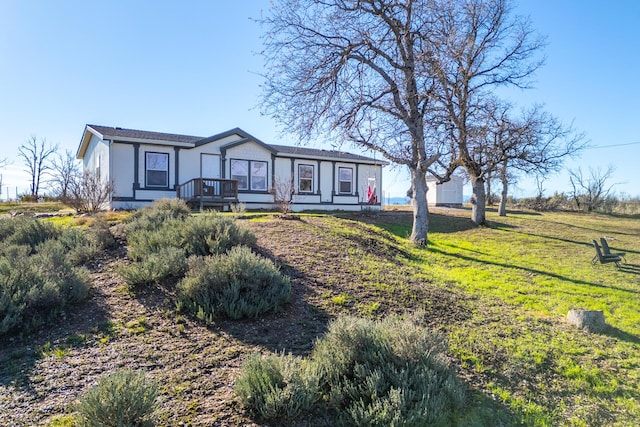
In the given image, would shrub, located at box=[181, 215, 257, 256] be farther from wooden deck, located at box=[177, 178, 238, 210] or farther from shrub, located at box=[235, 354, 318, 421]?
wooden deck, located at box=[177, 178, 238, 210]

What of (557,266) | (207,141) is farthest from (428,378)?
(207,141)

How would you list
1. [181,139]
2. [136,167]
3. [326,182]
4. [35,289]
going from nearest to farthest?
[35,289]
[136,167]
[181,139]
[326,182]

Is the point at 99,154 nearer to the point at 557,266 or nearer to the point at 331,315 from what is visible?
the point at 331,315

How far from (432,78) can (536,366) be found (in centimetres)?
850

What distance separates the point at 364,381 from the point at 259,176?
16499 millimetres

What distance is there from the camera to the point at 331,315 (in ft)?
15.5

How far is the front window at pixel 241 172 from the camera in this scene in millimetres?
18359

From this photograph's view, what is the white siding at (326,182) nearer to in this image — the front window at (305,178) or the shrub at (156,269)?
the front window at (305,178)

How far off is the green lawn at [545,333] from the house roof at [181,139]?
7491 mm

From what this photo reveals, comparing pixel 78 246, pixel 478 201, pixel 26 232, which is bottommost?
pixel 78 246

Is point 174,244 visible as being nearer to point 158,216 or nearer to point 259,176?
point 158,216

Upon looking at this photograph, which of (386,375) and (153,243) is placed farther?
(153,243)

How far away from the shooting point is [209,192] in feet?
53.1

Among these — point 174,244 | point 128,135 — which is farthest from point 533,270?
point 128,135
